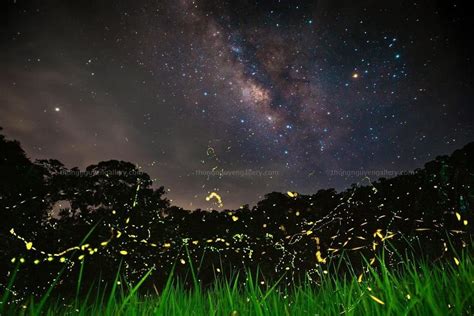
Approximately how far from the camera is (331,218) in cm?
971

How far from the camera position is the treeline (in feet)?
26.8

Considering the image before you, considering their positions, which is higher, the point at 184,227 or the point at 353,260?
the point at 184,227

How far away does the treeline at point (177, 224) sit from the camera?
8156 mm

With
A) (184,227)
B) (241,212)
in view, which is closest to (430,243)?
(241,212)

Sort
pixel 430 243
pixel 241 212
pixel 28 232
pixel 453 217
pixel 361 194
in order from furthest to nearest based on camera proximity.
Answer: pixel 241 212
pixel 361 194
pixel 28 232
pixel 430 243
pixel 453 217

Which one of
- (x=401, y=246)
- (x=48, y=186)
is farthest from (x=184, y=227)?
(x=401, y=246)

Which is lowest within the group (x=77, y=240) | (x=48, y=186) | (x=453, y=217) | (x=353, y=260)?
(x=353, y=260)

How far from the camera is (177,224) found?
10.8 meters

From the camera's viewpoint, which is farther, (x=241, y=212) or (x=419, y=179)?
(x=241, y=212)

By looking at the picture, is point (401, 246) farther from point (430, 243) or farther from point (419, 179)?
point (419, 179)

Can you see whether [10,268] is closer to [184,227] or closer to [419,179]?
[184,227]

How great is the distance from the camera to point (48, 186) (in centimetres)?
980

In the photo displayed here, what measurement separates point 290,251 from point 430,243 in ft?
11.9

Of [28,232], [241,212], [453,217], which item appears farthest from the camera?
[241,212]
